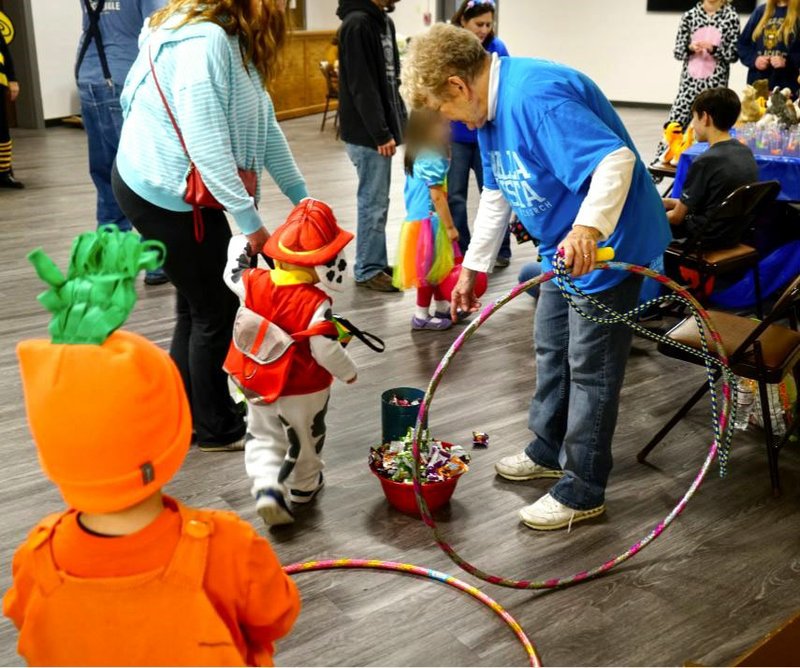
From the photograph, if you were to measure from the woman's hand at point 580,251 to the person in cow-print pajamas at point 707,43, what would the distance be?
21.0 ft

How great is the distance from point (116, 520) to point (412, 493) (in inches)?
67.4

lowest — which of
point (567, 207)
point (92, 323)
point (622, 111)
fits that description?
point (622, 111)

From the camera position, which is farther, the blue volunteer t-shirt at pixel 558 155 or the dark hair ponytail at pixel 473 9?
the dark hair ponytail at pixel 473 9

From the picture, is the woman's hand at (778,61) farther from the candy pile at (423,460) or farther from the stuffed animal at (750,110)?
the candy pile at (423,460)

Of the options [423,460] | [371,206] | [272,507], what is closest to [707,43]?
[371,206]

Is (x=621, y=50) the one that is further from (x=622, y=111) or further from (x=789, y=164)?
(x=789, y=164)

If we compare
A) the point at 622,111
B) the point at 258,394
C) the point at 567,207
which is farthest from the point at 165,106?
the point at 622,111

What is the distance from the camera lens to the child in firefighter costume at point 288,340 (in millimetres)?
2770

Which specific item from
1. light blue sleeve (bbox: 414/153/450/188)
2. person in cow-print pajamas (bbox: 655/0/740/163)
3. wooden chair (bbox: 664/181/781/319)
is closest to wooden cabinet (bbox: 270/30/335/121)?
person in cow-print pajamas (bbox: 655/0/740/163)

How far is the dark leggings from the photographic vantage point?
3.01 metres

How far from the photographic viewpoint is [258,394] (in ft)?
9.32

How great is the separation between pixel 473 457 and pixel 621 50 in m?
12.2

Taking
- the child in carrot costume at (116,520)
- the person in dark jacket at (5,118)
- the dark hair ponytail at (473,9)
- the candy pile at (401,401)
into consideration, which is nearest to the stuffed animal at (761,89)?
the dark hair ponytail at (473,9)

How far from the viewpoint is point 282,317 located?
9.22ft
